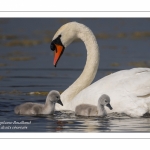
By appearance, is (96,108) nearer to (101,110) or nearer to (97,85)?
(101,110)

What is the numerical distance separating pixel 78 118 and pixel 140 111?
955 mm

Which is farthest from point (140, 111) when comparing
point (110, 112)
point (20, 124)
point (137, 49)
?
point (137, 49)

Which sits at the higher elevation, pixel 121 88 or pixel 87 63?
pixel 87 63

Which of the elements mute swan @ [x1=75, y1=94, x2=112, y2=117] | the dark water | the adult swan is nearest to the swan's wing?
the adult swan

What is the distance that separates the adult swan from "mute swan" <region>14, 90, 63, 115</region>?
0.33 meters

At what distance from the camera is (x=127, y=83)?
1697cm

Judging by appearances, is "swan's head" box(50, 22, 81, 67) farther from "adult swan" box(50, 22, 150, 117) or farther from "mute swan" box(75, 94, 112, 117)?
"mute swan" box(75, 94, 112, 117)

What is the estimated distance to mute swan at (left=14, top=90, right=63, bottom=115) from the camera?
675 inches

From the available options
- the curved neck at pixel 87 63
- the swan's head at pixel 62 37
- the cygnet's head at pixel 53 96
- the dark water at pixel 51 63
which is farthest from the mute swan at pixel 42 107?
the swan's head at pixel 62 37

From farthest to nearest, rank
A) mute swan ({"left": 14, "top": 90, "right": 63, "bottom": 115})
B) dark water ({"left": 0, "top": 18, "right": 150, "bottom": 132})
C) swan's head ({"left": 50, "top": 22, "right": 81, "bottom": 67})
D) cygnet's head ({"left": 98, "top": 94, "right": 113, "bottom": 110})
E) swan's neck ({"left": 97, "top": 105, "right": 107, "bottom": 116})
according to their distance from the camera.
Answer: swan's head ({"left": 50, "top": 22, "right": 81, "bottom": 67}) < mute swan ({"left": 14, "top": 90, "right": 63, "bottom": 115}) < swan's neck ({"left": 97, "top": 105, "right": 107, "bottom": 116}) < cygnet's head ({"left": 98, "top": 94, "right": 113, "bottom": 110}) < dark water ({"left": 0, "top": 18, "right": 150, "bottom": 132})

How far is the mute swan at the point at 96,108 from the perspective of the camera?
16750 mm

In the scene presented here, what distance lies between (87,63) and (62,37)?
1.88 feet

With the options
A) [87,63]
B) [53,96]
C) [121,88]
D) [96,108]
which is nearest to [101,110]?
[96,108]

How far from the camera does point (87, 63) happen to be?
1811 cm
